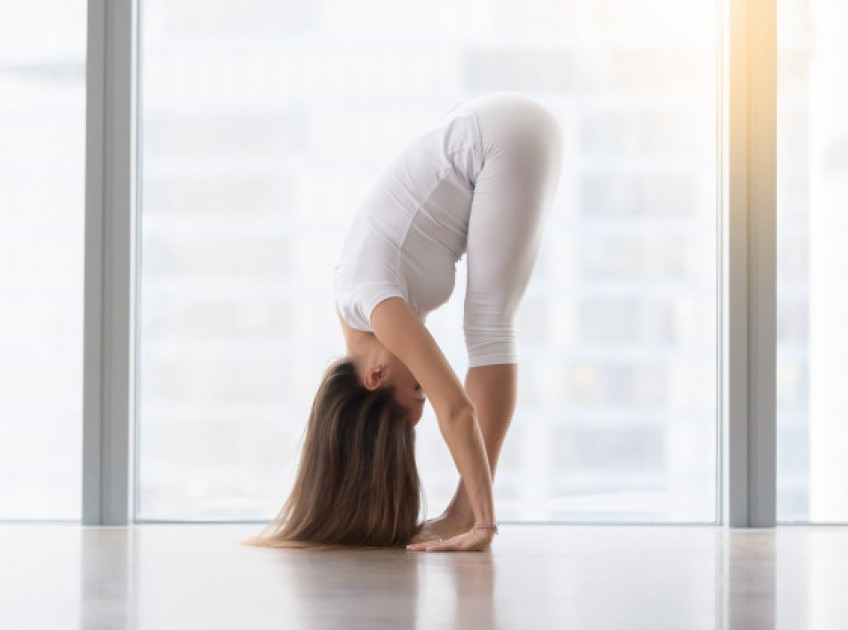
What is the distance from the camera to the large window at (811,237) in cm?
276

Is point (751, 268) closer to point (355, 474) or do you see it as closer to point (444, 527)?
point (444, 527)

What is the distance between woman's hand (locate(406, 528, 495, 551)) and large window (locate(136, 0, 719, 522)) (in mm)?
657

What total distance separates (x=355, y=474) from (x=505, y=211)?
0.59 metres

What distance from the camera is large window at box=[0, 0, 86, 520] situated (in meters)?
2.78

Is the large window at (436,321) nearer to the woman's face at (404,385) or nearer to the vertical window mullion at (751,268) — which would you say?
the vertical window mullion at (751,268)

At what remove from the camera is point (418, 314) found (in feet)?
7.75

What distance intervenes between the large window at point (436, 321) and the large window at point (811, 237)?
165 mm

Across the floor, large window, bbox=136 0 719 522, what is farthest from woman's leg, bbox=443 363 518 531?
large window, bbox=136 0 719 522

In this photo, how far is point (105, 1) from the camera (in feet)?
8.95

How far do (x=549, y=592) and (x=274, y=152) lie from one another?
4.80 feet

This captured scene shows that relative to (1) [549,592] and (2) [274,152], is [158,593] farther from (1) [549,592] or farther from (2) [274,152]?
(2) [274,152]

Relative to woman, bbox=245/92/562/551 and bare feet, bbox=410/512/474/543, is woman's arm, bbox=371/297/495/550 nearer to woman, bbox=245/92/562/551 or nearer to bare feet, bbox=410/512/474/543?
woman, bbox=245/92/562/551

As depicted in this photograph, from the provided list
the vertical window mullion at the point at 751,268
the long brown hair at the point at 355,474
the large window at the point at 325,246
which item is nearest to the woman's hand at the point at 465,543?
→ the long brown hair at the point at 355,474

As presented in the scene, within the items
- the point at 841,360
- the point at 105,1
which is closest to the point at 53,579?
the point at 105,1
